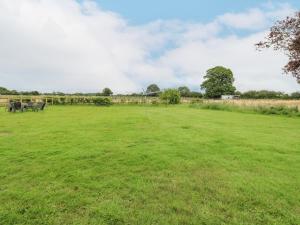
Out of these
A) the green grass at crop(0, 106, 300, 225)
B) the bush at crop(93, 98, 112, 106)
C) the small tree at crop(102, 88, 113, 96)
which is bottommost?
the green grass at crop(0, 106, 300, 225)

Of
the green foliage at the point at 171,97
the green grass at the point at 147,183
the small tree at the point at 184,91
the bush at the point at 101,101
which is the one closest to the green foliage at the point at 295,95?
the small tree at the point at 184,91

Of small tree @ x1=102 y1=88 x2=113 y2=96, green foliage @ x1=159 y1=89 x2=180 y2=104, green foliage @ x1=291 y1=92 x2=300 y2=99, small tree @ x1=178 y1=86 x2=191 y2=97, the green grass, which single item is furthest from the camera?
small tree @ x1=178 y1=86 x2=191 y2=97

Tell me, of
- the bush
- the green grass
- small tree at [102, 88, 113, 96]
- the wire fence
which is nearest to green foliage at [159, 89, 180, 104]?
the wire fence

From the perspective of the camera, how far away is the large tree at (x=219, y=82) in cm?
7194

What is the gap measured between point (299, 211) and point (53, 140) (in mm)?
6112

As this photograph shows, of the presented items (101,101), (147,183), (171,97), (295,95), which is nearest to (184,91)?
(295,95)

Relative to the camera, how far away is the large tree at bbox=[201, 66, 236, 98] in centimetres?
7194

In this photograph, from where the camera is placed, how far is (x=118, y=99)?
141ft

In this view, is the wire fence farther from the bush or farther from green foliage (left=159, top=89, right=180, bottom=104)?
green foliage (left=159, top=89, right=180, bottom=104)

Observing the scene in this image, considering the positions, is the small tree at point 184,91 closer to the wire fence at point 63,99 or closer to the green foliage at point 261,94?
Answer: the green foliage at point 261,94

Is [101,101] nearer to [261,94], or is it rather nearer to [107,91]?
[107,91]

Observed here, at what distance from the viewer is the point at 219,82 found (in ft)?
239

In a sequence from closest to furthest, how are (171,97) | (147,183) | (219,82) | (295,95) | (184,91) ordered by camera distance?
(147,183)
(171,97)
(295,95)
(219,82)
(184,91)

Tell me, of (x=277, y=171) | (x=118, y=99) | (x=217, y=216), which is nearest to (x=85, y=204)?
(x=217, y=216)
